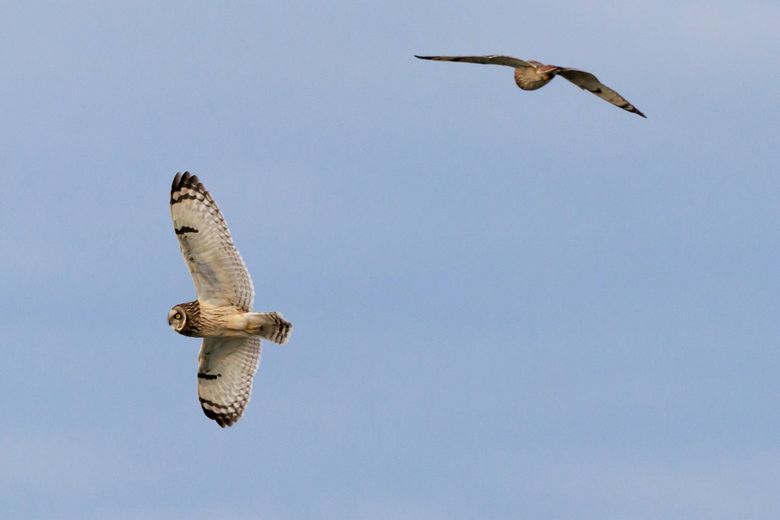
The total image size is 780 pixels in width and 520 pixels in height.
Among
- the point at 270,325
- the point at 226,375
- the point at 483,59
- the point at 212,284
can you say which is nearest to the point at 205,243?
the point at 212,284

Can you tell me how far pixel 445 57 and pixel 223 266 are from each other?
531 cm

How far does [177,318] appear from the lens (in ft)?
98.1

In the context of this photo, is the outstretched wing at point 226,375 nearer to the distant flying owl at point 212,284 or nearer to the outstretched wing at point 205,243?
the distant flying owl at point 212,284

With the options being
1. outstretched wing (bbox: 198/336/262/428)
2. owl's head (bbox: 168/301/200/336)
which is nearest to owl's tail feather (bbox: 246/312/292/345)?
owl's head (bbox: 168/301/200/336)

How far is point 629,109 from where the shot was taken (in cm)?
2995

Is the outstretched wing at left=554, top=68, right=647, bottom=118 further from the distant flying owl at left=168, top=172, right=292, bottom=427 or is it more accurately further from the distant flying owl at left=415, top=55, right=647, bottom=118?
the distant flying owl at left=168, top=172, right=292, bottom=427

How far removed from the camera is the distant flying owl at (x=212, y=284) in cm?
2931

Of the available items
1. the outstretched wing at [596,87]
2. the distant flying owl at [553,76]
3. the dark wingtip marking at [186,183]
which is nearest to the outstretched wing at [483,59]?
the distant flying owl at [553,76]

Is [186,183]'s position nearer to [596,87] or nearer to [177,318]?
[177,318]

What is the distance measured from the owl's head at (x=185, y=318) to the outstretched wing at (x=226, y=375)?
1.39m

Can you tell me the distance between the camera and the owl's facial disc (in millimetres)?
29812

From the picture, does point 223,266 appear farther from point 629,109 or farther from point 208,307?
point 629,109

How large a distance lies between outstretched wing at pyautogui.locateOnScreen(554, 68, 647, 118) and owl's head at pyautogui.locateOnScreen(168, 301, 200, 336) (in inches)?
296

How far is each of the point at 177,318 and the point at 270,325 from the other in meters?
1.62
